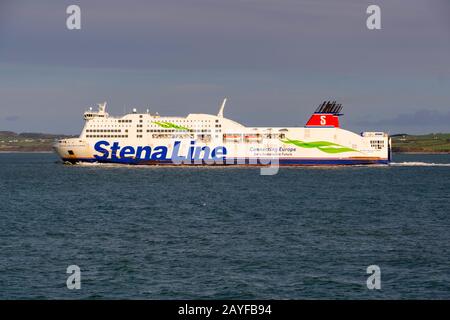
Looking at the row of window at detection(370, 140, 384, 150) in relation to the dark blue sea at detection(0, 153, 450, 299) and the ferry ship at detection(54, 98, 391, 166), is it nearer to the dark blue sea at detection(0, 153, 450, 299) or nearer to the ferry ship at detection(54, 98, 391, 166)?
the ferry ship at detection(54, 98, 391, 166)

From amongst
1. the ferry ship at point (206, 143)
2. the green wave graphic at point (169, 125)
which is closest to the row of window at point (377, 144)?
the ferry ship at point (206, 143)

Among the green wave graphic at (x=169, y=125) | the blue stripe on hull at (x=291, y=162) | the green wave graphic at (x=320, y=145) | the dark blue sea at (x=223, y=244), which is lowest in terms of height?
the dark blue sea at (x=223, y=244)

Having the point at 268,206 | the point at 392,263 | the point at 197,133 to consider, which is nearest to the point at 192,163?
the point at 197,133

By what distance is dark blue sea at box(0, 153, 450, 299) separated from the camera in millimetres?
26906

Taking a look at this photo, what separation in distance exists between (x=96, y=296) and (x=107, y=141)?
297ft

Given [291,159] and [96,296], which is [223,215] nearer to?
[96,296]

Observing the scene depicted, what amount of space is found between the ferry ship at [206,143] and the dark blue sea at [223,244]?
43.9 m

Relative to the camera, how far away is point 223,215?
4966cm

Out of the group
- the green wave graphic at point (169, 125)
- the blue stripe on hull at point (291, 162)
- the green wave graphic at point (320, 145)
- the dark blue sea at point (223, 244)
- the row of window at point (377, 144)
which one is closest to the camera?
the dark blue sea at point (223, 244)

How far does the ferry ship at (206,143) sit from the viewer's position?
374ft

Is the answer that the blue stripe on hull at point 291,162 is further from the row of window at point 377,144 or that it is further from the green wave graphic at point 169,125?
the green wave graphic at point 169,125

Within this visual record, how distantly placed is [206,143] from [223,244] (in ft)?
261

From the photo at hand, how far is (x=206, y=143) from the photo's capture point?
379 ft
